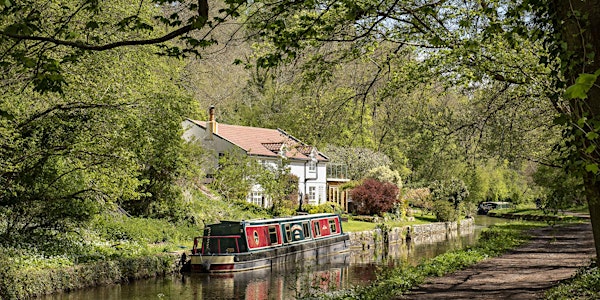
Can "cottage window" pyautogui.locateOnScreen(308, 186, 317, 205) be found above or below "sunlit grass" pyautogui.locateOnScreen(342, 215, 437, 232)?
above

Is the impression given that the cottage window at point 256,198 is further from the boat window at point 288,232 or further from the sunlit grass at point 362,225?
the boat window at point 288,232

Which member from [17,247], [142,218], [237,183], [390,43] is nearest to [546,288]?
[390,43]

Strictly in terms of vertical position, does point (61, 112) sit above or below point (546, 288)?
above

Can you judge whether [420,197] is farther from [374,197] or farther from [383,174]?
[374,197]

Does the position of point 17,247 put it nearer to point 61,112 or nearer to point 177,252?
point 61,112

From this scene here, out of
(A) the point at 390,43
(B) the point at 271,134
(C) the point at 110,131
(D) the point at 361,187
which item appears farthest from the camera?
(B) the point at 271,134

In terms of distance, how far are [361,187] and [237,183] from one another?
11.0 metres

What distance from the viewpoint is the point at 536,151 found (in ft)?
54.4

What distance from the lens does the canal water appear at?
1638 cm

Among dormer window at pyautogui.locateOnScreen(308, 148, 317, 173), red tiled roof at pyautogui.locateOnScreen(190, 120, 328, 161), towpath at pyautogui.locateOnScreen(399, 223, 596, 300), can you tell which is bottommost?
towpath at pyautogui.locateOnScreen(399, 223, 596, 300)

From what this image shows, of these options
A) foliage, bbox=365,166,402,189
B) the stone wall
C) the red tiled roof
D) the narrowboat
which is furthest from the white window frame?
the narrowboat

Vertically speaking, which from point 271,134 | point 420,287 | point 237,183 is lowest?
point 420,287

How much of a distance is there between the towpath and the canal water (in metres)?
2.16

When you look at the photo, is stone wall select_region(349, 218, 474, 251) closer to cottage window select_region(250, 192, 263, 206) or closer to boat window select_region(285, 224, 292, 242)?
boat window select_region(285, 224, 292, 242)
